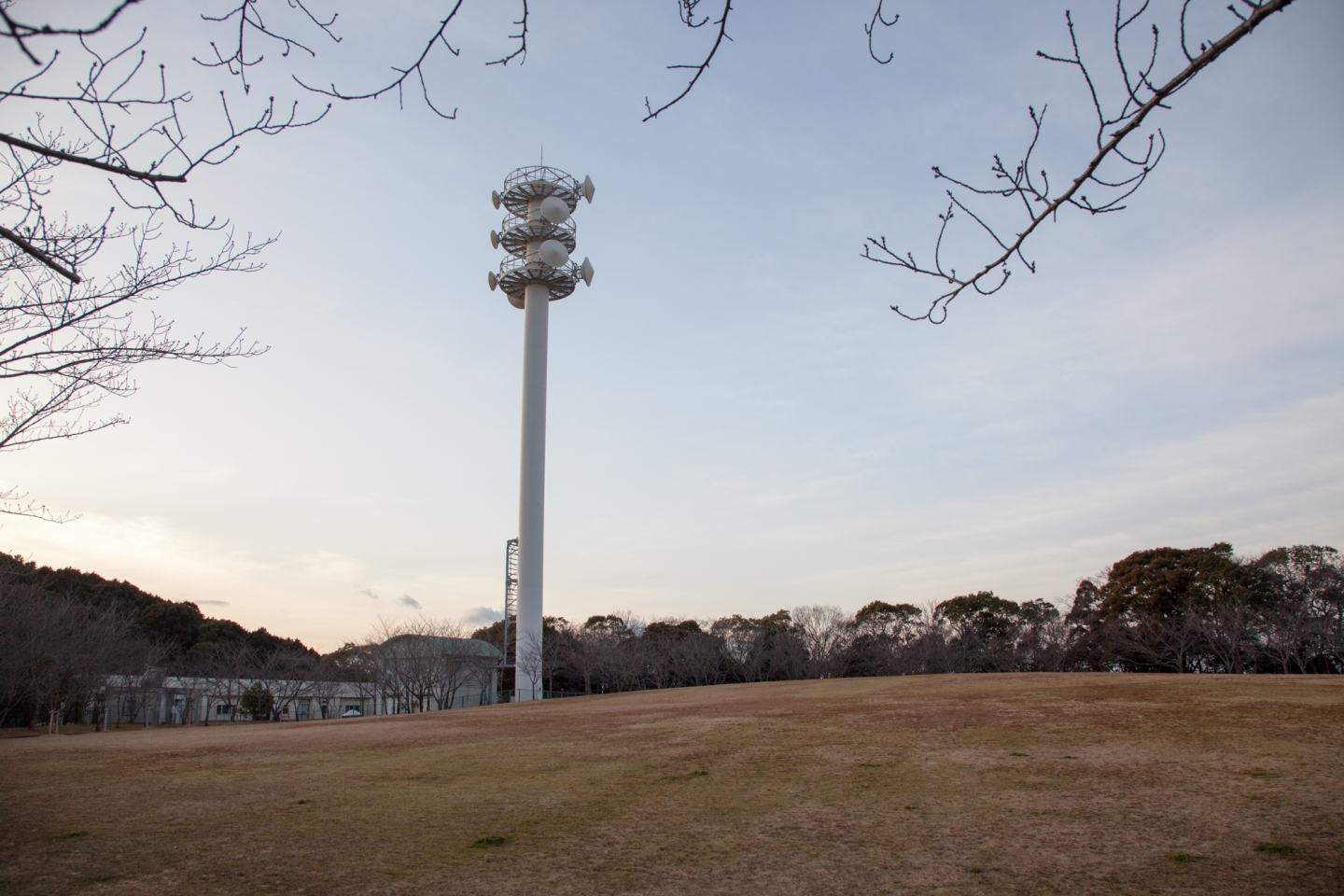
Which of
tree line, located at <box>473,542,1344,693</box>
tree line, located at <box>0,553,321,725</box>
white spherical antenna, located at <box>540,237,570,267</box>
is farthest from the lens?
white spherical antenna, located at <box>540,237,570,267</box>

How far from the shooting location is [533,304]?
46469 mm

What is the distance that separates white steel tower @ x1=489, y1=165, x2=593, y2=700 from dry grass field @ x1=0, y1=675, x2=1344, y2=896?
81.2ft

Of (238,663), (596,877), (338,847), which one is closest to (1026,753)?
(596,877)

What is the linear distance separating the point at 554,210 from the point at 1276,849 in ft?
148

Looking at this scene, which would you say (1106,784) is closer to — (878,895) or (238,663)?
(878,895)

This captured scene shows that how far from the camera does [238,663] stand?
4766cm

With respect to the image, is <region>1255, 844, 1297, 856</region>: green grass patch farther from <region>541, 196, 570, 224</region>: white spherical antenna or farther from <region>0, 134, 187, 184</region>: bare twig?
<region>541, 196, 570, 224</region>: white spherical antenna

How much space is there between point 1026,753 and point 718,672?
42.0 m

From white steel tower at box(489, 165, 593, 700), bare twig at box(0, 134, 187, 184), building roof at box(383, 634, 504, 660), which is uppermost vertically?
white steel tower at box(489, 165, 593, 700)

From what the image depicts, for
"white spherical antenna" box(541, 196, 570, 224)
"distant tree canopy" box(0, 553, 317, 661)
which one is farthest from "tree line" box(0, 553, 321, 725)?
"white spherical antenna" box(541, 196, 570, 224)

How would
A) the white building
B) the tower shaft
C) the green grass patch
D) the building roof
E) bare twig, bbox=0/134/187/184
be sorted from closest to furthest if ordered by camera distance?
bare twig, bbox=0/134/187/184 → the green grass patch → the tower shaft → the white building → the building roof

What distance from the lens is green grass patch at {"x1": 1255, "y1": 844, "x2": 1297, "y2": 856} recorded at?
6922mm

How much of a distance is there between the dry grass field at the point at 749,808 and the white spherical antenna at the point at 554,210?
35.3m

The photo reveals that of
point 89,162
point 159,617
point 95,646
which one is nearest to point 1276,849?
point 89,162
